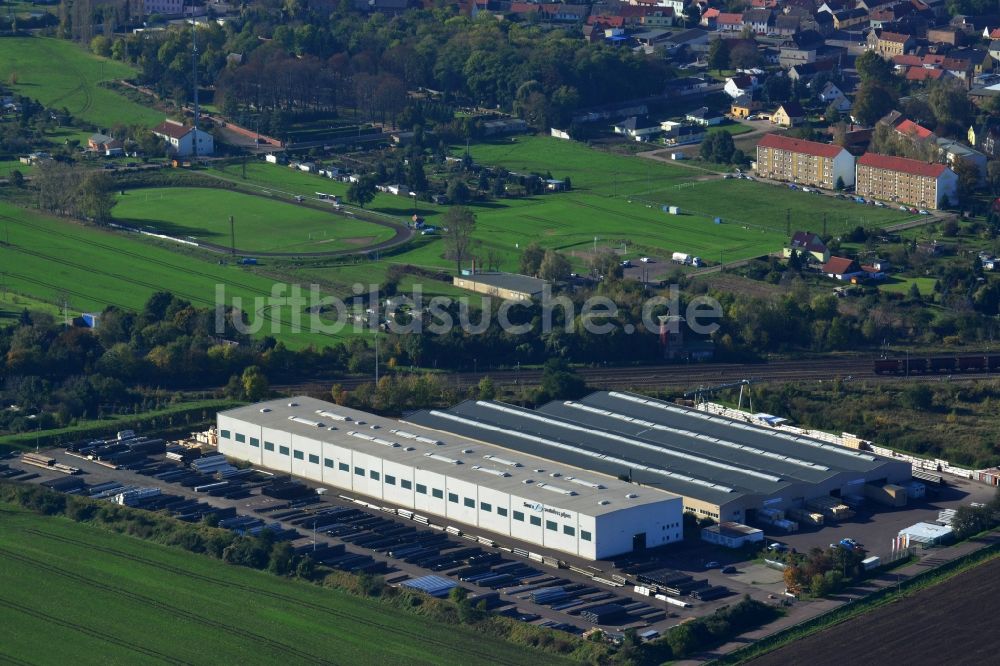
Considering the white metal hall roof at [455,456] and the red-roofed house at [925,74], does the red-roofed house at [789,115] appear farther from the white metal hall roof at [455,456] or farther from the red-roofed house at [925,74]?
the white metal hall roof at [455,456]

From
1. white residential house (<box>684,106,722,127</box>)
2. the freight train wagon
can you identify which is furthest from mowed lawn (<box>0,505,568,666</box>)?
white residential house (<box>684,106,722,127</box>)

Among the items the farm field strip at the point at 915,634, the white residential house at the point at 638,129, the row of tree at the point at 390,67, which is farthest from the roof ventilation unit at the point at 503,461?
the row of tree at the point at 390,67

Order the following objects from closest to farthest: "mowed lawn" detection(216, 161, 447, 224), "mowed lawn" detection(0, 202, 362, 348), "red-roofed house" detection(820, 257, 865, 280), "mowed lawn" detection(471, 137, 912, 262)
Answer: "mowed lawn" detection(0, 202, 362, 348), "red-roofed house" detection(820, 257, 865, 280), "mowed lawn" detection(471, 137, 912, 262), "mowed lawn" detection(216, 161, 447, 224)

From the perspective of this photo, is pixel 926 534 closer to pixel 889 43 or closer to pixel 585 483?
pixel 585 483

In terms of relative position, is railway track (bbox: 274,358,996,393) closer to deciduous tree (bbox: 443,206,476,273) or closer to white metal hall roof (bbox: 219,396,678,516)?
white metal hall roof (bbox: 219,396,678,516)

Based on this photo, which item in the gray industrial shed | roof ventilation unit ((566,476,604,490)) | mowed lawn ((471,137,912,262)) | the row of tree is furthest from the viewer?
the row of tree
